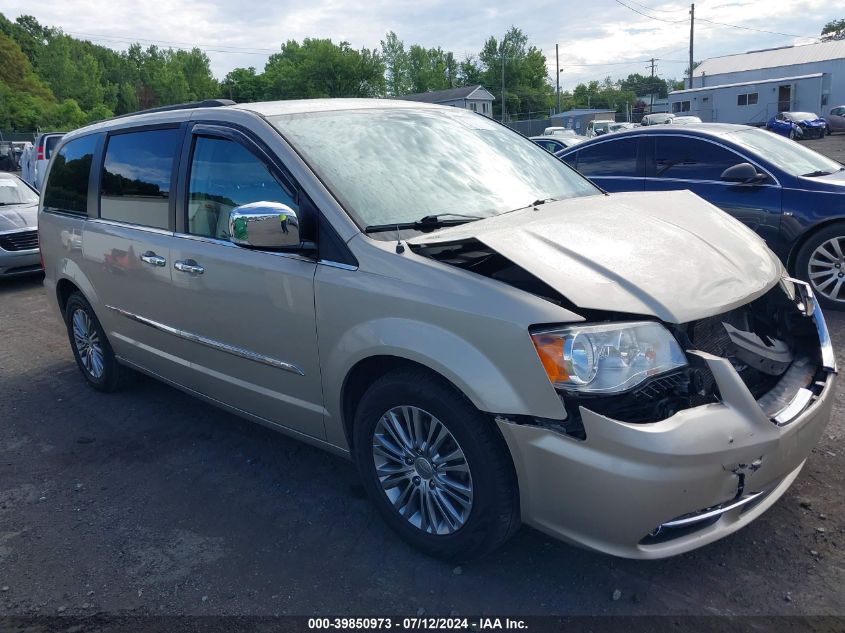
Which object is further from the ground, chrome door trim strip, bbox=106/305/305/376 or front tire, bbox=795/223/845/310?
chrome door trim strip, bbox=106/305/305/376

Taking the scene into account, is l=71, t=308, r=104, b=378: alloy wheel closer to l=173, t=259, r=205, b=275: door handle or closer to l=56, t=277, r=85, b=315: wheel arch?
l=56, t=277, r=85, b=315: wheel arch

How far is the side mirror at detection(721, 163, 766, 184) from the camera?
6203 millimetres

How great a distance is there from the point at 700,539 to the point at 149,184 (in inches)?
136

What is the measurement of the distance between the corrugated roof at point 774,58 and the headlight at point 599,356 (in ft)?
185

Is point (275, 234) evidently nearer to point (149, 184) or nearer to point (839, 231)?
point (149, 184)

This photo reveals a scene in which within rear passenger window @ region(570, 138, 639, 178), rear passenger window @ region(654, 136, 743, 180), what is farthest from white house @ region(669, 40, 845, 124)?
rear passenger window @ region(654, 136, 743, 180)

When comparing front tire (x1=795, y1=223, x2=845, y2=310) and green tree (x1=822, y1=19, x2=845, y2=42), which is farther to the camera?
green tree (x1=822, y1=19, x2=845, y2=42)

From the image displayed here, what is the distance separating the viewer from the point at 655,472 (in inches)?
88.9

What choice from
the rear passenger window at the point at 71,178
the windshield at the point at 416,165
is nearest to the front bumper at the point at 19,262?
the rear passenger window at the point at 71,178

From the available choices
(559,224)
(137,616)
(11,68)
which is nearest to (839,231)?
(559,224)

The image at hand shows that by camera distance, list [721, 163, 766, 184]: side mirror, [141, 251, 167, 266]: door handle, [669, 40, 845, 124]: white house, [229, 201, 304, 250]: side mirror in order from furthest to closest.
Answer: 1. [669, 40, 845, 124]: white house
2. [721, 163, 766, 184]: side mirror
3. [141, 251, 167, 266]: door handle
4. [229, 201, 304, 250]: side mirror

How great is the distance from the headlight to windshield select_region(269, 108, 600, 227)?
1054 mm

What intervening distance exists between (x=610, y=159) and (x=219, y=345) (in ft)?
17.3

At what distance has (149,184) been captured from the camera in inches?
163
